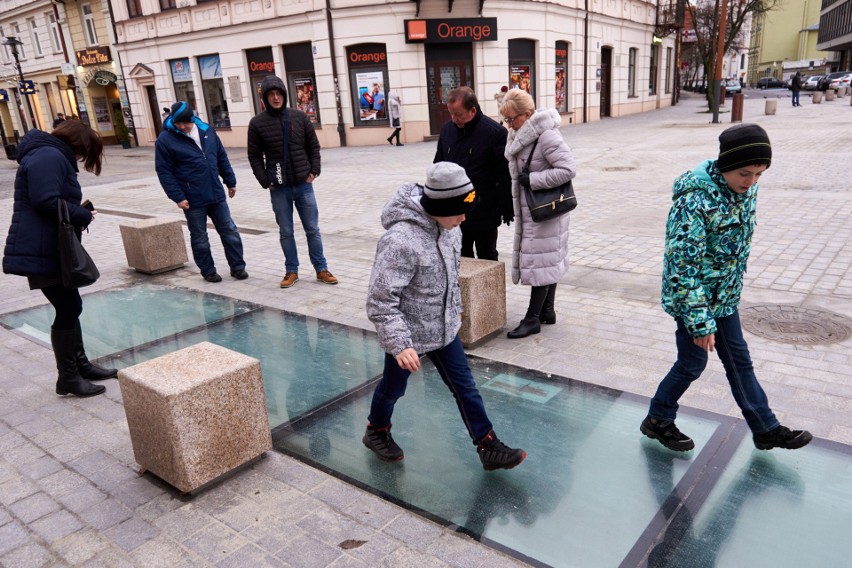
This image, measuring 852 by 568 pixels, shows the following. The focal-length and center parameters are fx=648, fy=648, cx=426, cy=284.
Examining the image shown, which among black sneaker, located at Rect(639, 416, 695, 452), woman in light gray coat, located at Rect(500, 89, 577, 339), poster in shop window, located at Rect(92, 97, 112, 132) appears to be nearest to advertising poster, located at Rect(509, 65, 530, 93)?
woman in light gray coat, located at Rect(500, 89, 577, 339)

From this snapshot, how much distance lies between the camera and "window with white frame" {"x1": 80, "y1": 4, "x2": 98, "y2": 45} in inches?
1179

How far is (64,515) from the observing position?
3.10 metres

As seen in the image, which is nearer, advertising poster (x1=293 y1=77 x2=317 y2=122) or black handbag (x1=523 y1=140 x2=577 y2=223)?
black handbag (x1=523 y1=140 x2=577 y2=223)

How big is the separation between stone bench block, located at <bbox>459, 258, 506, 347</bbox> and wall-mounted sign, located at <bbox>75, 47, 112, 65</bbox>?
99.1ft

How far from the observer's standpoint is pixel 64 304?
14.0 ft

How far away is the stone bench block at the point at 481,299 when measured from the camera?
16.0 ft

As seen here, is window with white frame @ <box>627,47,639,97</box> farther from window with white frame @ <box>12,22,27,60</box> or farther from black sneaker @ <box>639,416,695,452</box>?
window with white frame @ <box>12,22,27,60</box>

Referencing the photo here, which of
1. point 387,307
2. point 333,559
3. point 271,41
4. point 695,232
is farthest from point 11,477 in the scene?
point 271,41

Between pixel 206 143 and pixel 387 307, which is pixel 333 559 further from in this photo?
pixel 206 143

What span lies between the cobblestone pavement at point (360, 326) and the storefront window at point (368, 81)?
12.5 m

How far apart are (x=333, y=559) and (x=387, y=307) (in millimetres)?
1087

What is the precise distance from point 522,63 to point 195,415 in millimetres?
22818

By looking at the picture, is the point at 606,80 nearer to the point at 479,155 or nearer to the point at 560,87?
the point at 560,87

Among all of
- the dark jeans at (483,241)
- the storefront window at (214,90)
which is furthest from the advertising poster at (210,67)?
the dark jeans at (483,241)
